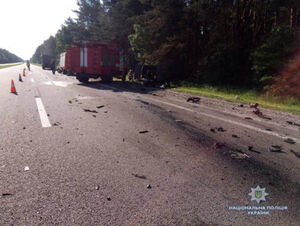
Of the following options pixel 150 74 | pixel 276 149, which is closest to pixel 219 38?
pixel 150 74

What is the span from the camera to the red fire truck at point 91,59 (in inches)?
689

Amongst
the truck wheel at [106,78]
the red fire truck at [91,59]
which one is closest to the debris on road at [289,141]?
the red fire truck at [91,59]

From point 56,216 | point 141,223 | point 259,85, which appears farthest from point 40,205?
point 259,85

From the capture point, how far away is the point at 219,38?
16938mm

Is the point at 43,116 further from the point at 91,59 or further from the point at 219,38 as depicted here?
the point at 219,38

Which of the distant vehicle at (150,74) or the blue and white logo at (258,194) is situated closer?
the blue and white logo at (258,194)

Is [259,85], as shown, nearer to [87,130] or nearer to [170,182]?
[87,130]

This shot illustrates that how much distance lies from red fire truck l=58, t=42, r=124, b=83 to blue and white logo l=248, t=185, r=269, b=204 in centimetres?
1647

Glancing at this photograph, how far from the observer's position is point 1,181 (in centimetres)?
282

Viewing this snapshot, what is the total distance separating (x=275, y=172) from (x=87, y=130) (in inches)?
153

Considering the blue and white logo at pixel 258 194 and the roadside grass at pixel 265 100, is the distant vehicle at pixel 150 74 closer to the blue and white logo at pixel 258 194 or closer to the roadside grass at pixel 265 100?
the roadside grass at pixel 265 100

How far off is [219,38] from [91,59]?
10.2 metres

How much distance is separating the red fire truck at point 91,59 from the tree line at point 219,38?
11.0ft

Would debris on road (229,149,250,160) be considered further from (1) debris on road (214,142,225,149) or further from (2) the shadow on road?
(2) the shadow on road
